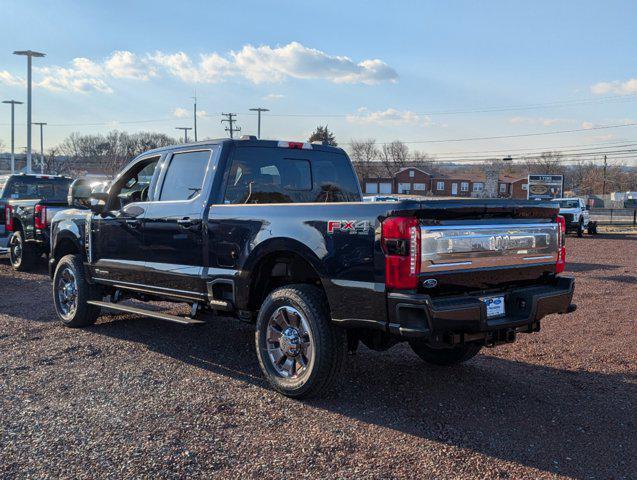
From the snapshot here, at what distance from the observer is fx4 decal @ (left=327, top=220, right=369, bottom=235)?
13.7 ft

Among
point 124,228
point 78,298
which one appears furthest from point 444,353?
point 78,298

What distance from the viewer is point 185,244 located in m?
5.59

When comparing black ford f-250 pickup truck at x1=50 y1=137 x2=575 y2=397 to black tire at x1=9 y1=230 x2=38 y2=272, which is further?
black tire at x1=9 y1=230 x2=38 y2=272

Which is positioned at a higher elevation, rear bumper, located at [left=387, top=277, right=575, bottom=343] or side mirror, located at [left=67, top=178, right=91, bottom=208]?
side mirror, located at [left=67, top=178, right=91, bottom=208]

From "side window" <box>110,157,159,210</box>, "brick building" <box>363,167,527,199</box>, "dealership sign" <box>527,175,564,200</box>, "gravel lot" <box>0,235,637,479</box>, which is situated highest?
"brick building" <box>363,167,527,199</box>

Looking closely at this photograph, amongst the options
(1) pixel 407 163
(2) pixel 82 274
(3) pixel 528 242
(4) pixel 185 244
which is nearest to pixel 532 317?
(3) pixel 528 242

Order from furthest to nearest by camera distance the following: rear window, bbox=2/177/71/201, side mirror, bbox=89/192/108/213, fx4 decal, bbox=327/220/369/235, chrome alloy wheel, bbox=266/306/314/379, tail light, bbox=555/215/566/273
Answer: rear window, bbox=2/177/71/201, side mirror, bbox=89/192/108/213, tail light, bbox=555/215/566/273, chrome alloy wheel, bbox=266/306/314/379, fx4 decal, bbox=327/220/369/235

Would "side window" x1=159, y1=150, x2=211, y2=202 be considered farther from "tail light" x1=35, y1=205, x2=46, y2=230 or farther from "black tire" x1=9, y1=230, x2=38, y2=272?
"black tire" x1=9, y1=230, x2=38, y2=272

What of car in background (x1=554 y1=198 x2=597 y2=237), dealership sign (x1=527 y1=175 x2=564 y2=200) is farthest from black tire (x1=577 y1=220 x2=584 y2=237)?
dealership sign (x1=527 y1=175 x2=564 y2=200)

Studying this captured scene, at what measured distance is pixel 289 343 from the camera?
4.78m

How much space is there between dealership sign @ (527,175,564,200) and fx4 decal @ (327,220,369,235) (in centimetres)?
4720

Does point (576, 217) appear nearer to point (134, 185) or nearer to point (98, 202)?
point (134, 185)

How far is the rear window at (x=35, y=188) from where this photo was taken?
528 inches

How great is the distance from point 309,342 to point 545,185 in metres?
48.5
